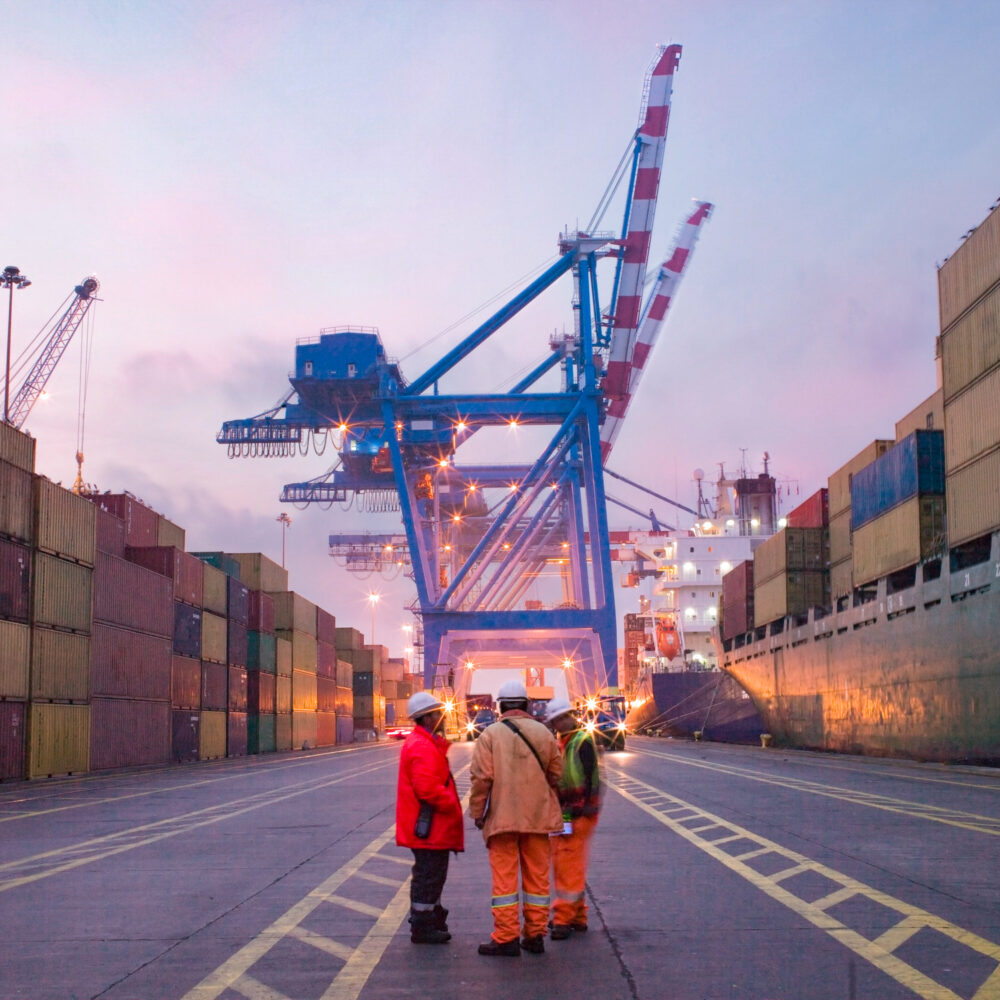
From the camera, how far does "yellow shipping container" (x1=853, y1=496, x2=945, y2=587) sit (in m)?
32.5

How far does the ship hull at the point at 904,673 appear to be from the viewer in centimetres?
2747

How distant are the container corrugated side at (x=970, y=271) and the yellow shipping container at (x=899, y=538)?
4.90 metres

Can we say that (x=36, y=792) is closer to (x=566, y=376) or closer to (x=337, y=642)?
(x=566, y=376)

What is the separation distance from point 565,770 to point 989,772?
66.3 ft

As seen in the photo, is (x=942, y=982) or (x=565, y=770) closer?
(x=942, y=982)

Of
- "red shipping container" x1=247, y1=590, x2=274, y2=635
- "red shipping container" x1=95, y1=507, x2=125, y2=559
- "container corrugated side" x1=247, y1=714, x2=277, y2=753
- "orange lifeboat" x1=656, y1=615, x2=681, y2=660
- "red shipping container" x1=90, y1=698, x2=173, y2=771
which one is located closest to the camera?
"red shipping container" x1=90, y1=698, x2=173, y2=771

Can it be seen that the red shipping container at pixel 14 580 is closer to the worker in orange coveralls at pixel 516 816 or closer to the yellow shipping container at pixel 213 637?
the yellow shipping container at pixel 213 637

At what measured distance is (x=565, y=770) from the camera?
25.7 feet

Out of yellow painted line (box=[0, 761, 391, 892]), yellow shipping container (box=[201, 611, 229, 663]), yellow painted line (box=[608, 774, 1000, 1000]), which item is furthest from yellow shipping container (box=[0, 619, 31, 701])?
yellow painted line (box=[608, 774, 1000, 1000])

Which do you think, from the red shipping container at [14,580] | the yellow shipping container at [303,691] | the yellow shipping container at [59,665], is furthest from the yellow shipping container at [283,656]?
the red shipping container at [14,580]

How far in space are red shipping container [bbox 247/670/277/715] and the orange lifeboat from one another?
97.0 feet

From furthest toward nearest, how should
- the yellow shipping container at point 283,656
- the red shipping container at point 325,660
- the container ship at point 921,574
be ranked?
the red shipping container at point 325,660 → the yellow shipping container at point 283,656 → the container ship at point 921,574

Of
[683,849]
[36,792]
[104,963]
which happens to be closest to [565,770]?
[104,963]

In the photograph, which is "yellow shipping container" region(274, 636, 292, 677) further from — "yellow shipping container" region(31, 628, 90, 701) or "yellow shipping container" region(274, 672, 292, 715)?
"yellow shipping container" region(31, 628, 90, 701)
